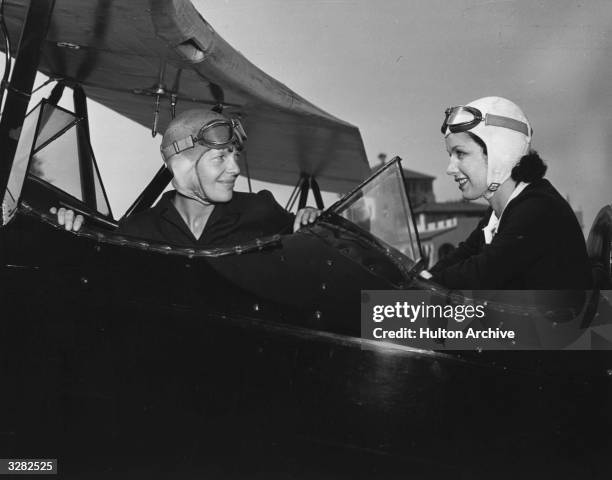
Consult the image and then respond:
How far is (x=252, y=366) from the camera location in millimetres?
1959

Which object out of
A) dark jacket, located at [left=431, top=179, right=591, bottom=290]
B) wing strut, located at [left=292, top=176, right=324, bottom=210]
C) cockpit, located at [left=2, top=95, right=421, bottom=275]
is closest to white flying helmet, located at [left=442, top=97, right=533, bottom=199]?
dark jacket, located at [left=431, top=179, right=591, bottom=290]

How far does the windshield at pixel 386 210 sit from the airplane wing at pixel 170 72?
4.54 ft

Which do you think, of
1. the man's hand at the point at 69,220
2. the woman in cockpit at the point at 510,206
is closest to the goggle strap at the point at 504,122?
the woman in cockpit at the point at 510,206

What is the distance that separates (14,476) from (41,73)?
2481 mm

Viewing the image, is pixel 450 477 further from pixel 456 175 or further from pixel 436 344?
pixel 456 175

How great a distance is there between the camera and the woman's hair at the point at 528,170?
7.38ft

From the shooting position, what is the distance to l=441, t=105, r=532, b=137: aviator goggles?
7.49 feet

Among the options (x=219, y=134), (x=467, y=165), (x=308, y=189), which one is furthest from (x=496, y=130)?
(x=308, y=189)

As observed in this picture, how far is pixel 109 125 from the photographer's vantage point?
4.43m

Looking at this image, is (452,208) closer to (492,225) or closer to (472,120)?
(492,225)

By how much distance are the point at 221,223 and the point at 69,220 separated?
0.67m

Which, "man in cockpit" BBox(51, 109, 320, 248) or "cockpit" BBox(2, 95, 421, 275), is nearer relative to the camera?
"cockpit" BBox(2, 95, 421, 275)

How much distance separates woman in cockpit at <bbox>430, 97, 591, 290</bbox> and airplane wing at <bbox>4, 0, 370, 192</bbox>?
56.9 inches

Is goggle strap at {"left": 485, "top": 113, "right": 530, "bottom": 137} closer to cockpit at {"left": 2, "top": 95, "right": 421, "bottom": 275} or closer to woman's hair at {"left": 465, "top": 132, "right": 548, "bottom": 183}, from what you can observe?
woman's hair at {"left": 465, "top": 132, "right": 548, "bottom": 183}
